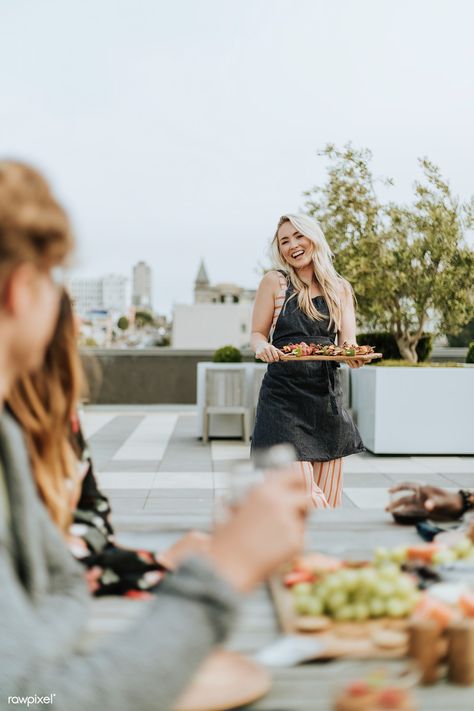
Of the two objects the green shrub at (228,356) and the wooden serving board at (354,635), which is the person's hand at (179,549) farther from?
the green shrub at (228,356)

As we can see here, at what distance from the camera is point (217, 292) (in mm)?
88125

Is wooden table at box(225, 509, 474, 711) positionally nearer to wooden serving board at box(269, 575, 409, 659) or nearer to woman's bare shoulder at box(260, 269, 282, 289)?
wooden serving board at box(269, 575, 409, 659)

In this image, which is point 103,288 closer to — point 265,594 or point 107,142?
point 107,142

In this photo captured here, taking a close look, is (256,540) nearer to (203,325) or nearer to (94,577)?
(94,577)

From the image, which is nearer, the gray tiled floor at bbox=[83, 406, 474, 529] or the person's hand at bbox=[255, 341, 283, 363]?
the person's hand at bbox=[255, 341, 283, 363]

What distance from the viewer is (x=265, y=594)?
1.59 meters

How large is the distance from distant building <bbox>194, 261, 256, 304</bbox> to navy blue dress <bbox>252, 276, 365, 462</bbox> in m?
71.8

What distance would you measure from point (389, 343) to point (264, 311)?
6901mm

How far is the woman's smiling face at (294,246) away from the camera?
13.0ft

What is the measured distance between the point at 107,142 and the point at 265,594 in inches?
443

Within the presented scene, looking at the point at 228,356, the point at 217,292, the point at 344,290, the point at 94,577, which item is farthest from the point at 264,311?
the point at 217,292

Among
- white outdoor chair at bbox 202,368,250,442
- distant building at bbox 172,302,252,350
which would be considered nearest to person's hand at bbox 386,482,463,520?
white outdoor chair at bbox 202,368,250,442

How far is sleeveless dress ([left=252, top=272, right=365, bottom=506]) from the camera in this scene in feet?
13.1

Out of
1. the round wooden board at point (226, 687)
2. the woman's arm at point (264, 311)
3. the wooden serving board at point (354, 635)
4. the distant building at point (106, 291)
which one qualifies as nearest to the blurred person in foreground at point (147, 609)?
the round wooden board at point (226, 687)
